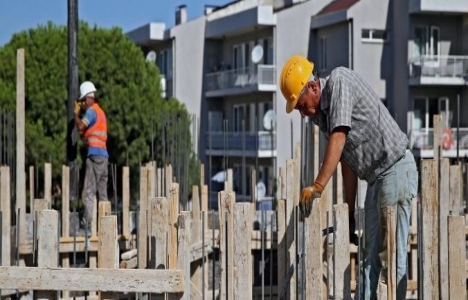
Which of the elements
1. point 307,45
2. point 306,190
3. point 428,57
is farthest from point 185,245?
point 307,45

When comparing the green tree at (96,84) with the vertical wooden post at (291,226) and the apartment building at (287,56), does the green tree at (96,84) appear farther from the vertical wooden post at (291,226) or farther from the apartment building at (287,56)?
the vertical wooden post at (291,226)

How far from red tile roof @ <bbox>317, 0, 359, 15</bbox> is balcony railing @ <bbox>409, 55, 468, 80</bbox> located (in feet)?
9.98

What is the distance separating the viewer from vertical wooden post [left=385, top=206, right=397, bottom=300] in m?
5.80

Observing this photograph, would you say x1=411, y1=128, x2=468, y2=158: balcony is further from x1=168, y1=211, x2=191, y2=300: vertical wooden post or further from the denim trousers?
x1=168, y1=211, x2=191, y2=300: vertical wooden post

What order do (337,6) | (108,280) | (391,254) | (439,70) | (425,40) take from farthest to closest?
(337,6)
(425,40)
(439,70)
(391,254)
(108,280)

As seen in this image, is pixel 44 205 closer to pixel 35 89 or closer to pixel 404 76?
pixel 35 89

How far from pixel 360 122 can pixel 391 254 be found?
83 cm

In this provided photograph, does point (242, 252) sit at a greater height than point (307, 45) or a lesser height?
lesser

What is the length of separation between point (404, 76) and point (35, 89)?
12366 mm

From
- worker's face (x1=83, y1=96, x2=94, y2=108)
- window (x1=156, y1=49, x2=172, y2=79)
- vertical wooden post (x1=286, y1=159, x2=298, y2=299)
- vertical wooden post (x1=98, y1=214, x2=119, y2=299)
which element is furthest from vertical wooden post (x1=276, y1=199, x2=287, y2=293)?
window (x1=156, y1=49, x2=172, y2=79)

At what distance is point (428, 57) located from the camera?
3197 centimetres

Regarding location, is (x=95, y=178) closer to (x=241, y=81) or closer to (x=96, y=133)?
(x=96, y=133)

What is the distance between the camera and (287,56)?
35.8m

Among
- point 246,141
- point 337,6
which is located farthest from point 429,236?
point 246,141
